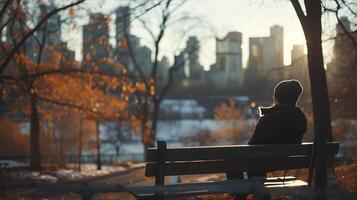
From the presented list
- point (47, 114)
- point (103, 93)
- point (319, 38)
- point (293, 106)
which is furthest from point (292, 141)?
point (47, 114)

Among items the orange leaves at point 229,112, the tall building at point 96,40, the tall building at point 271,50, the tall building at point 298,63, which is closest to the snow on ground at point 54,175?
the tall building at point 96,40

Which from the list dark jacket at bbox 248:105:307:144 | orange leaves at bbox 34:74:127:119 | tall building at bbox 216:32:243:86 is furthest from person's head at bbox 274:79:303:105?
tall building at bbox 216:32:243:86

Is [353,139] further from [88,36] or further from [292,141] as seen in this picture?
[292,141]

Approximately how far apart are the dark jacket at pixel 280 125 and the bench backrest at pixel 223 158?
27 cm

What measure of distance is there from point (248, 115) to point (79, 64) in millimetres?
68750

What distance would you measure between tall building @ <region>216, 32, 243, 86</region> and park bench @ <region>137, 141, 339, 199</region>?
20233 millimetres

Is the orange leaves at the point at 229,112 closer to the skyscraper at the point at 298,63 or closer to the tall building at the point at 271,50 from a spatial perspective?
the tall building at the point at 271,50

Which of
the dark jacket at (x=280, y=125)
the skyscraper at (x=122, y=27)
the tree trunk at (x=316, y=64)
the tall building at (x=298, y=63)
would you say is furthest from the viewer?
the tall building at (x=298, y=63)

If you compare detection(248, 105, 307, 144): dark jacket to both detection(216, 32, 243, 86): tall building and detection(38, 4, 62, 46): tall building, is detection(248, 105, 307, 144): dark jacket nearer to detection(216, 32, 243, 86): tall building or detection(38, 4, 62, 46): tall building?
detection(216, 32, 243, 86): tall building

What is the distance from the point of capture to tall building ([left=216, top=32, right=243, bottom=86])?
3432 centimetres

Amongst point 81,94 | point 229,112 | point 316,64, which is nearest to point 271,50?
point 81,94

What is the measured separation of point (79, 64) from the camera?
86.8 ft

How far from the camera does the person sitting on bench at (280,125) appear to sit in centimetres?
693

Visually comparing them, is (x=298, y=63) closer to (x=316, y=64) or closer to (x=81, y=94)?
(x=316, y=64)
